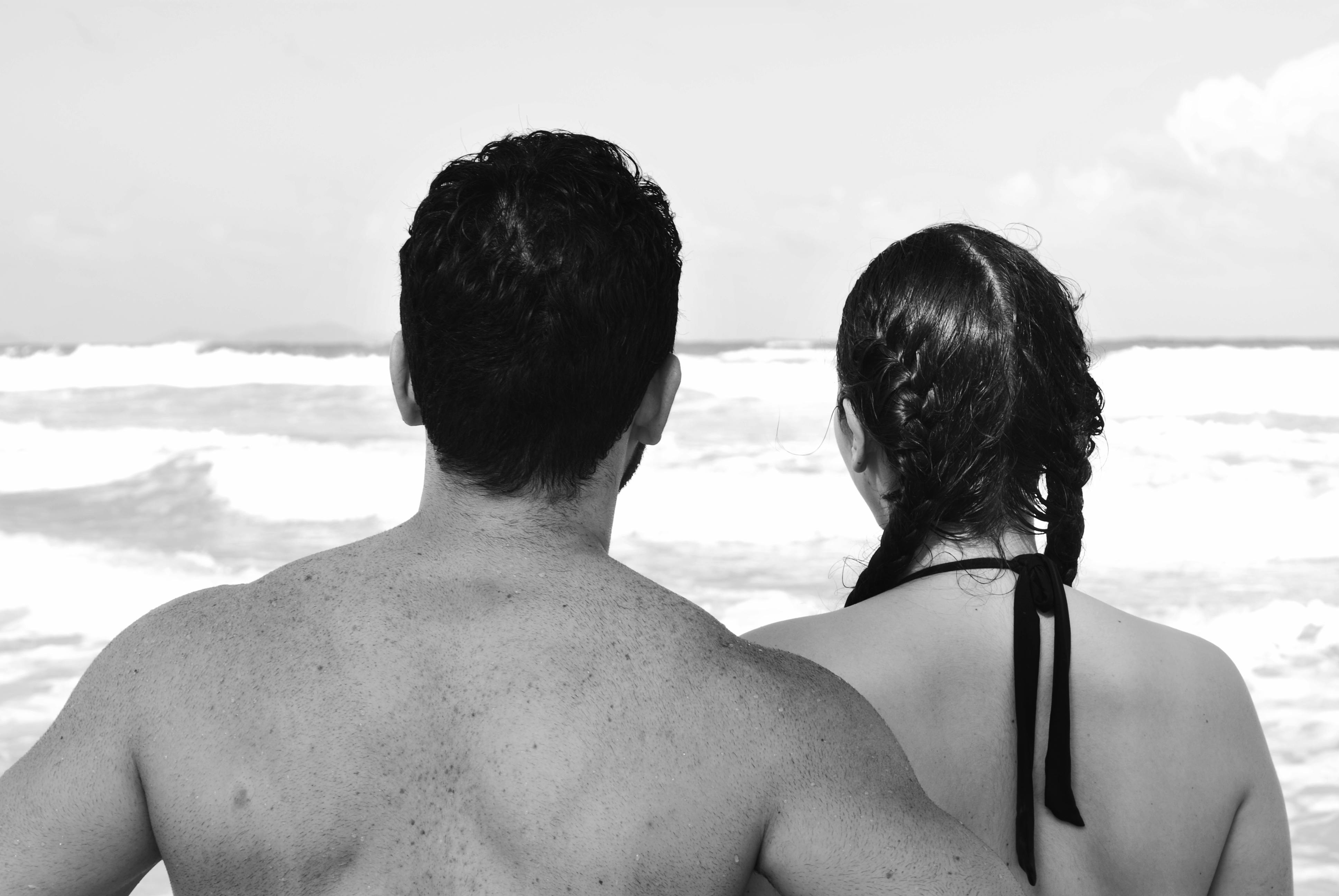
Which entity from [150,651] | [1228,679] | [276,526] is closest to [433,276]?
[150,651]

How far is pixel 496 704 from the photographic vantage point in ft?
4.00

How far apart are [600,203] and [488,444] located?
0.28 m

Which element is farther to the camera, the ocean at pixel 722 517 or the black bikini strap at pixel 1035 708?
the ocean at pixel 722 517

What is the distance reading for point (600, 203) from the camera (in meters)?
1.36

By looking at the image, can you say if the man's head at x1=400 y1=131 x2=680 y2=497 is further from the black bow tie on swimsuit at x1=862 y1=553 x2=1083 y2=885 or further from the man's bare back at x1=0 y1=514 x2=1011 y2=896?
the black bow tie on swimsuit at x1=862 y1=553 x2=1083 y2=885

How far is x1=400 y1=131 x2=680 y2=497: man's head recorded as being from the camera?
1.31 meters

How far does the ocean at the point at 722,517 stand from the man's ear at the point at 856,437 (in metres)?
0.24

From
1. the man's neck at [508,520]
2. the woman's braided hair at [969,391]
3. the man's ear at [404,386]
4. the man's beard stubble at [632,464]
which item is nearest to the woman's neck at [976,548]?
the woman's braided hair at [969,391]

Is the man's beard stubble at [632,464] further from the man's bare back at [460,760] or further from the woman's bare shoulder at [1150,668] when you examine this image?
the woman's bare shoulder at [1150,668]

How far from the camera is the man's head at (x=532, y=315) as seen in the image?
1.31 meters

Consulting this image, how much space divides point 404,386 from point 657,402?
10.9 inches

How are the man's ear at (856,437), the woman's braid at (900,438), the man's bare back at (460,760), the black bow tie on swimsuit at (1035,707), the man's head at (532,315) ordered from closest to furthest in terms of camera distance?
the man's bare back at (460,760), the man's head at (532,315), the black bow tie on swimsuit at (1035,707), the woman's braid at (900,438), the man's ear at (856,437)

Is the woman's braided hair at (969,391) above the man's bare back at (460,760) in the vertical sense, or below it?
above

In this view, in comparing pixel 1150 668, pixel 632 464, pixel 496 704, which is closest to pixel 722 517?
pixel 1150 668
